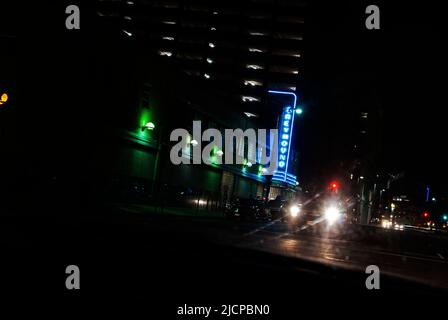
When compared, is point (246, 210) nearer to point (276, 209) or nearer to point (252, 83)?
point (276, 209)

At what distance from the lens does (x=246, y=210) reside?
3284 centimetres

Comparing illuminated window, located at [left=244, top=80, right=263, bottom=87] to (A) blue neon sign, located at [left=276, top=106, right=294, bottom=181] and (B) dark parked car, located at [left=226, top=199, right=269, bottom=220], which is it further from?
(B) dark parked car, located at [left=226, top=199, right=269, bottom=220]

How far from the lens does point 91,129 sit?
1005 inches

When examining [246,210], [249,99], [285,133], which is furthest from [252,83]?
[246,210]

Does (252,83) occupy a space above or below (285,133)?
above

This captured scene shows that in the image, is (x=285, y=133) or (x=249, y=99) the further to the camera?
(x=249, y=99)

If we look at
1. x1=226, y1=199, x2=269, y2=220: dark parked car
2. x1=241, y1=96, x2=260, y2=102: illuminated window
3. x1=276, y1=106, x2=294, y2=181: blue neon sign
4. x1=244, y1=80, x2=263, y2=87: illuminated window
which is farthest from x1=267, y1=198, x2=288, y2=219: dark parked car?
x1=244, y1=80, x2=263, y2=87: illuminated window

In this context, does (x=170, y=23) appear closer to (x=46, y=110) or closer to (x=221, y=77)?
(x=221, y=77)

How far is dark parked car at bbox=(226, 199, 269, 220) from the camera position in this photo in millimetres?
32688

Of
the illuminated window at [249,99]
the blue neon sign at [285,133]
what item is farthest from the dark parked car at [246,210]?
the illuminated window at [249,99]

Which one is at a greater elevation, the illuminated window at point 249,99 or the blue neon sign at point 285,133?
the illuminated window at point 249,99

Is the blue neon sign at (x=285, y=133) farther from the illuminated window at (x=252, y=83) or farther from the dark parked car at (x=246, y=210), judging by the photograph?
the illuminated window at (x=252, y=83)

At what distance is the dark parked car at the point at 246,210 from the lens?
32.7 m

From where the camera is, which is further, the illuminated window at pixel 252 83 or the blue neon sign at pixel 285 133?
the illuminated window at pixel 252 83
